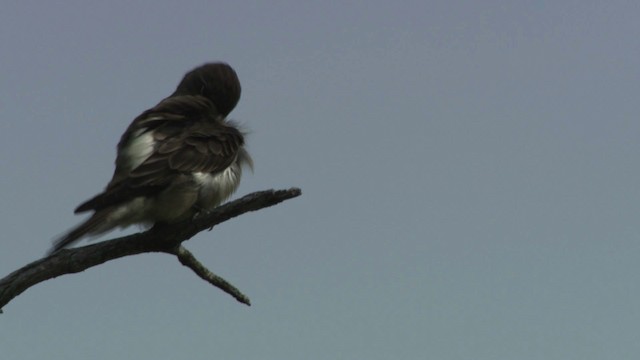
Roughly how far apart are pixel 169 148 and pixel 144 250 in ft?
5.35

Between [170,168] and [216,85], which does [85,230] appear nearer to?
[170,168]

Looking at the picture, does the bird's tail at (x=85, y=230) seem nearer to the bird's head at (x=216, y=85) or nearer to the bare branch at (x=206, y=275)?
the bare branch at (x=206, y=275)

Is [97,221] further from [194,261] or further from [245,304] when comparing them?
[245,304]

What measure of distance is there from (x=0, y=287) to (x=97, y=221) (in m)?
1.65

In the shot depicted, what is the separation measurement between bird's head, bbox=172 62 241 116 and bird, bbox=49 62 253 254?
29 cm

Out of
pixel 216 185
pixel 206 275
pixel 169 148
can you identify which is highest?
pixel 169 148

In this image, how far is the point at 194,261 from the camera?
6.11 m

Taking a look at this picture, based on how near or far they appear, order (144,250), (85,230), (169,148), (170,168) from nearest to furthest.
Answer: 1. (144,250)
2. (85,230)
3. (170,168)
4. (169,148)

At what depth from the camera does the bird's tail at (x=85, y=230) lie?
6000 mm

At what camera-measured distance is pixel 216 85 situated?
912 cm

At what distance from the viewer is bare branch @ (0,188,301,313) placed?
5031 millimetres

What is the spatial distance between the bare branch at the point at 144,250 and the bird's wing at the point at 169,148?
2.71ft

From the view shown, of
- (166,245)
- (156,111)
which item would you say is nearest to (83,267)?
(166,245)

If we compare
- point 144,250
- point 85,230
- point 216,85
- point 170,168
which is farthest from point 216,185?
point 216,85
